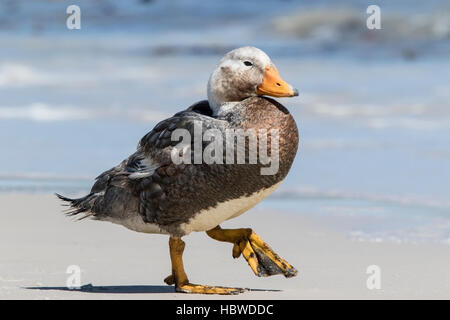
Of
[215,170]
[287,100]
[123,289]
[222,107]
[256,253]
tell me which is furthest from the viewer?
[287,100]

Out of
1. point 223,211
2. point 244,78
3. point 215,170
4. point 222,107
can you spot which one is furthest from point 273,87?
point 223,211

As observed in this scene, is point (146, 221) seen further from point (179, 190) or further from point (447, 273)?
point (447, 273)

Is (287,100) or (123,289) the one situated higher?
(287,100)

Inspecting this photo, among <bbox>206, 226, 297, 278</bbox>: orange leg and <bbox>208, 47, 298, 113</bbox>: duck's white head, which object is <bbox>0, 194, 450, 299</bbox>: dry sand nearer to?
<bbox>206, 226, 297, 278</bbox>: orange leg

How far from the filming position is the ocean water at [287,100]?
8656 millimetres

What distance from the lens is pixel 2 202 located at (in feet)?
26.6

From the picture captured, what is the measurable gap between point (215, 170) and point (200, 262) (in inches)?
49.8

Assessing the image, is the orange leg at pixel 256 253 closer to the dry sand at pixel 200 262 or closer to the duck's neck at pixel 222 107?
the dry sand at pixel 200 262

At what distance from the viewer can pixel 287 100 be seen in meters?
14.0

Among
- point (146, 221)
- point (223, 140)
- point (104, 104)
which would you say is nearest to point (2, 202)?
point (146, 221)

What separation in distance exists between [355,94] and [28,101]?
14.5 feet

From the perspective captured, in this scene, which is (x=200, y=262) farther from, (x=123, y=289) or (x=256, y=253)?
(x=123, y=289)

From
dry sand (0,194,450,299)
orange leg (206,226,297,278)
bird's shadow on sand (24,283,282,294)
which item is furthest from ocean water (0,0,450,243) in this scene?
bird's shadow on sand (24,283,282,294)

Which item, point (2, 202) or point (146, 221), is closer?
point (146, 221)
